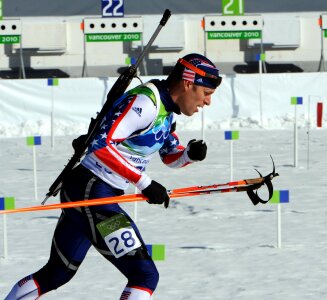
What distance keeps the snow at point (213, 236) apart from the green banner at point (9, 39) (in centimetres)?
539

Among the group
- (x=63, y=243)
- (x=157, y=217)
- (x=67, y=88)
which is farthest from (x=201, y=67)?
(x=67, y=88)

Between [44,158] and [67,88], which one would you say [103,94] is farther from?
[44,158]

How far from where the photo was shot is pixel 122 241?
5.09 metres

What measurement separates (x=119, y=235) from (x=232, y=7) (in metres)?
15.5

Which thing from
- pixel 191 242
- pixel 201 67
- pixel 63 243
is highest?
pixel 201 67

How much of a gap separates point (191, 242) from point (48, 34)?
13.5 m

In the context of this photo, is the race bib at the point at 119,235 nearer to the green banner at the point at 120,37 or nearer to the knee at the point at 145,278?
the knee at the point at 145,278

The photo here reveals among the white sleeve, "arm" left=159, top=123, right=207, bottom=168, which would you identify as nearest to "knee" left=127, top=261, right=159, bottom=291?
the white sleeve

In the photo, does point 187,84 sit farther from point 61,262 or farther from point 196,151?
point 61,262

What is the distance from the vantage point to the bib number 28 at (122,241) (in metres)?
5.08

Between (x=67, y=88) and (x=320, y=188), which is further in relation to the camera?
(x=67, y=88)

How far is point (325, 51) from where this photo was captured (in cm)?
2203

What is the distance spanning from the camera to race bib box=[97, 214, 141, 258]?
508 centimetres

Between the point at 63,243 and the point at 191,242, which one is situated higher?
the point at 63,243
